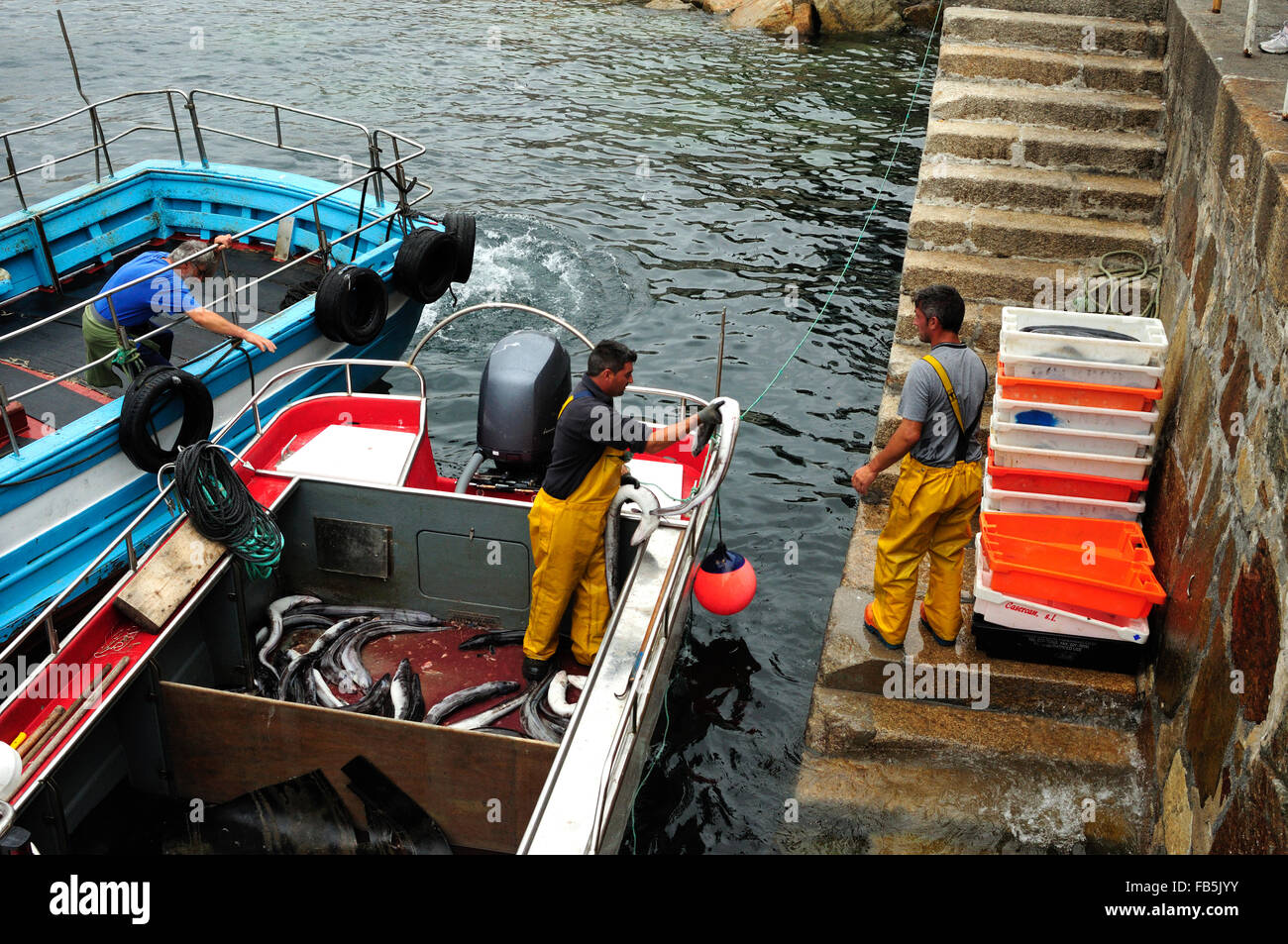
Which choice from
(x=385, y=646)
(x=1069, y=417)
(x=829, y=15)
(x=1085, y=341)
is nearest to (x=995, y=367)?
(x=1085, y=341)

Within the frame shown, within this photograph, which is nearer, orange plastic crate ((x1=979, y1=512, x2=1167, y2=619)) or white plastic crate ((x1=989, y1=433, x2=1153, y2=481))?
orange plastic crate ((x1=979, y1=512, x2=1167, y2=619))

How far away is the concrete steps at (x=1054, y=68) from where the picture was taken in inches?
382

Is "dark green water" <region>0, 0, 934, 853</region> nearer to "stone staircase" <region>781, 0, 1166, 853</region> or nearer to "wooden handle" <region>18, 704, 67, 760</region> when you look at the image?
"stone staircase" <region>781, 0, 1166, 853</region>

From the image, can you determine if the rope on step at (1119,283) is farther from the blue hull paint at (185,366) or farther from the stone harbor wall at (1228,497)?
the blue hull paint at (185,366)

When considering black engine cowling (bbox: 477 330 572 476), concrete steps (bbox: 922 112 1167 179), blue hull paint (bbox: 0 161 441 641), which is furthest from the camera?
concrete steps (bbox: 922 112 1167 179)

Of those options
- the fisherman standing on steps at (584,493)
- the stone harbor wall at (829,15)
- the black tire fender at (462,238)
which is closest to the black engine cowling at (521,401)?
the fisherman standing on steps at (584,493)

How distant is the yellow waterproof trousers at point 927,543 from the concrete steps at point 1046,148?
469cm

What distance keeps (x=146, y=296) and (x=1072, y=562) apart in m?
6.27

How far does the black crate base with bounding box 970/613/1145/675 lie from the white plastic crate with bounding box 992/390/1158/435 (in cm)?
120

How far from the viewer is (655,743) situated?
21.2 feet

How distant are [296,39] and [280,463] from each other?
18.7m

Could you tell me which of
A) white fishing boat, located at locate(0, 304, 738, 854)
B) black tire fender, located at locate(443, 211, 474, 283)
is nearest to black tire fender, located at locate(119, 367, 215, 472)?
white fishing boat, located at locate(0, 304, 738, 854)

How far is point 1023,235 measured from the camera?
8.77 metres

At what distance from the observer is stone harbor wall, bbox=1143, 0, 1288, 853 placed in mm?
4211
